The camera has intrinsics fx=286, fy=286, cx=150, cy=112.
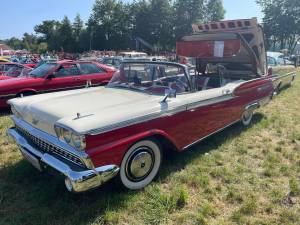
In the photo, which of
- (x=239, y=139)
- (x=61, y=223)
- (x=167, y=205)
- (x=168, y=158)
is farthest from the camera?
(x=239, y=139)

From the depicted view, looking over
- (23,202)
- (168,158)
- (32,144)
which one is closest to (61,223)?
(23,202)

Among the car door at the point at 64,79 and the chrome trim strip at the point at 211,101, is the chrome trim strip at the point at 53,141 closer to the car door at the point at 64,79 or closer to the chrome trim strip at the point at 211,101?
the chrome trim strip at the point at 211,101

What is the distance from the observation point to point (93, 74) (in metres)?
8.59

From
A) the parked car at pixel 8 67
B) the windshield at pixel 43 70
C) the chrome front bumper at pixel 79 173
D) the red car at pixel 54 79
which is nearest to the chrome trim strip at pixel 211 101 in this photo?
the chrome front bumper at pixel 79 173

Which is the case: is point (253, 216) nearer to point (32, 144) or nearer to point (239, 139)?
point (239, 139)

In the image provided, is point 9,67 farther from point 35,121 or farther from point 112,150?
point 112,150

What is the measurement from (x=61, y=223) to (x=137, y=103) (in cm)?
152

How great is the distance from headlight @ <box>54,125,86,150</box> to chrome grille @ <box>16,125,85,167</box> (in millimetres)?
127

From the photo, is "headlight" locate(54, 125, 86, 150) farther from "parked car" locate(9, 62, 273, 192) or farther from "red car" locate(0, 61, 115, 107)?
"red car" locate(0, 61, 115, 107)

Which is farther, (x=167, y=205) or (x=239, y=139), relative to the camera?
(x=239, y=139)

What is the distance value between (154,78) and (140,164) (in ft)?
4.56

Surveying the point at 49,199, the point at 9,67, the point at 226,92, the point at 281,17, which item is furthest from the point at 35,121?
the point at 281,17

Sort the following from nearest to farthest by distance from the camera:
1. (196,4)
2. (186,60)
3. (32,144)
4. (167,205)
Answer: (167,205) → (32,144) → (186,60) → (196,4)

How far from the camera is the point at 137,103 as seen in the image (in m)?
3.42
